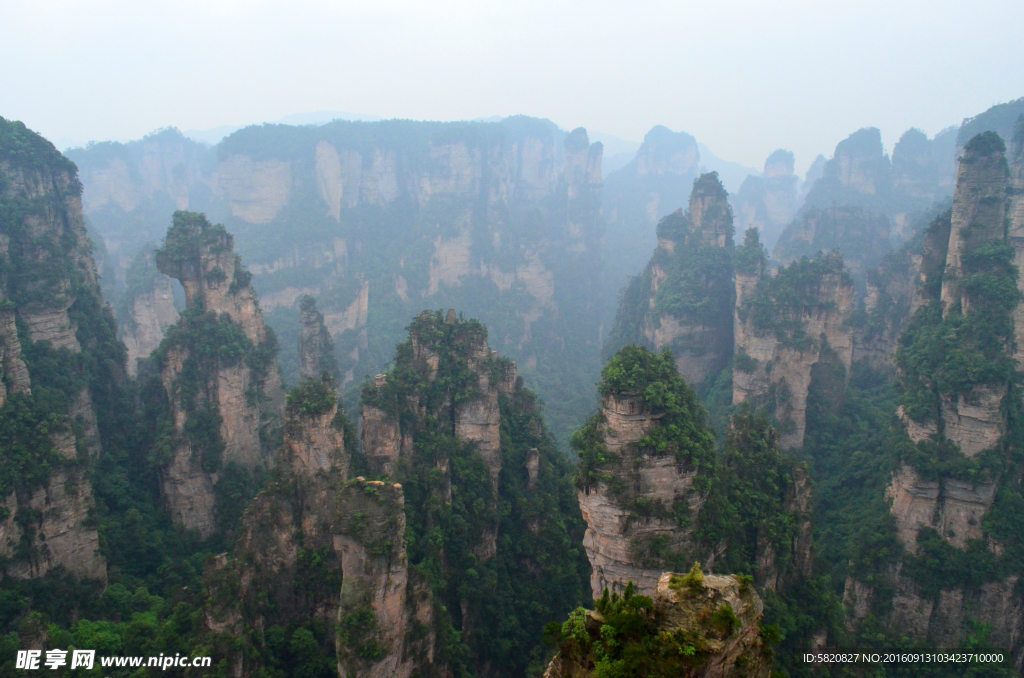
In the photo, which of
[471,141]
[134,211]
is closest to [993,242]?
[471,141]

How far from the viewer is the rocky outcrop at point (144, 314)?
49031 millimetres

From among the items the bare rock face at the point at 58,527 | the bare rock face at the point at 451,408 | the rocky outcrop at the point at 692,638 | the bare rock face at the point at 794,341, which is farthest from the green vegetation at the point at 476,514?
the bare rock face at the point at 794,341

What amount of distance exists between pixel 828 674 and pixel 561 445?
2933cm

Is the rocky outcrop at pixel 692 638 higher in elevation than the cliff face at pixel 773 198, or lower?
lower

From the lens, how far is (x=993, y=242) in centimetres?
2561

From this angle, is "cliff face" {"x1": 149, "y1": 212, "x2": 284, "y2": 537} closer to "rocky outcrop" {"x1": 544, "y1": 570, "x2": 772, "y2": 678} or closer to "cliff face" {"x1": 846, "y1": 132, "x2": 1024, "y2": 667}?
"rocky outcrop" {"x1": 544, "y1": 570, "x2": 772, "y2": 678}

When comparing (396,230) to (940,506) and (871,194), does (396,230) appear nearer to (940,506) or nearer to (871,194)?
(871,194)

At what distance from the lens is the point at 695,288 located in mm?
44750

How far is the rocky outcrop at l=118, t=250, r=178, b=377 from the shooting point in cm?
4903

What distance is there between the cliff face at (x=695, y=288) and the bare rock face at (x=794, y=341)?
6571 mm

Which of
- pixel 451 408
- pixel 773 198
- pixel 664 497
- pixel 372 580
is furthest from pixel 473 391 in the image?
pixel 773 198

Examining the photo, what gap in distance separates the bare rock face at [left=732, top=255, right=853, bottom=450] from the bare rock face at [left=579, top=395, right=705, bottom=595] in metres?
19.8

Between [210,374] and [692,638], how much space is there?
88.1ft

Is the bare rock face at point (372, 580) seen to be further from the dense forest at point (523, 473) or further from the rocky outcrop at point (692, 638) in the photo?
the rocky outcrop at point (692, 638)
